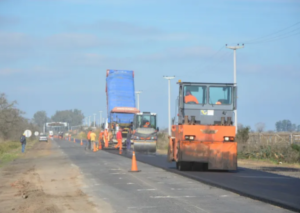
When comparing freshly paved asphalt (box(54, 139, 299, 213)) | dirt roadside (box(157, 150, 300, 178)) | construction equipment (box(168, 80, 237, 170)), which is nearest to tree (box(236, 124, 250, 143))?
dirt roadside (box(157, 150, 300, 178))

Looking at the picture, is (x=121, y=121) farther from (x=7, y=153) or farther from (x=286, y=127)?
(x=286, y=127)

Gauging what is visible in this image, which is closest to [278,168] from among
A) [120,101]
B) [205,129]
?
[205,129]

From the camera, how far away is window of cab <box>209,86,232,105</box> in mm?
21609

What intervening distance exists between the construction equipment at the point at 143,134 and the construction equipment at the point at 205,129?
17.1 metres

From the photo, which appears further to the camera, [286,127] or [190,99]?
[286,127]

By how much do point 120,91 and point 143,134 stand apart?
6.53 m

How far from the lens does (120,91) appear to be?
44.8m

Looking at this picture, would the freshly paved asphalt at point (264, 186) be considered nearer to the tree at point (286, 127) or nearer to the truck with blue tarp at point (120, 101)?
the truck with blue tarp at point (120, 101)

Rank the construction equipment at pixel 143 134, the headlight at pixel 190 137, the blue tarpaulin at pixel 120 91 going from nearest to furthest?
the headlight at pixel 190 137 → the construction equipment at pixel 143 134 → the blue tarpaulin at pixel 120 91

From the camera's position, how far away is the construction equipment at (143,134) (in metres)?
39.7

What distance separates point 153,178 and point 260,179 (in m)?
3.78

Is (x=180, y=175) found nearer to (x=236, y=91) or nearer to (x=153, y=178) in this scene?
(x=153, y=178)

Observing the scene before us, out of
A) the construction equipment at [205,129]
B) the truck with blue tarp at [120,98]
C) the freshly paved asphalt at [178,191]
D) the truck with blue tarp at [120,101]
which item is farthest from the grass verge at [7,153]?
the freshly paved asphalt at [178,191]

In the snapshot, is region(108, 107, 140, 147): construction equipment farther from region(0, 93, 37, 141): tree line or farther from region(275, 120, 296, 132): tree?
region(275, 120, 296, 132): tree
